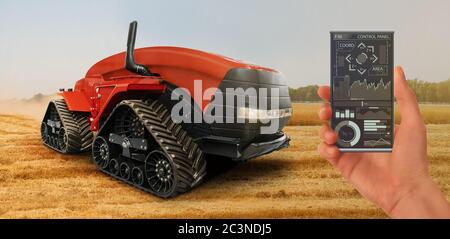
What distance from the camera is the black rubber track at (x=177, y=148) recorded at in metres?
1.81

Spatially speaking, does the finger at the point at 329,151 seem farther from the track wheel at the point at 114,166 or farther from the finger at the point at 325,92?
the track wheel at the point at 114,166

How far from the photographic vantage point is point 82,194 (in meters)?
1.71

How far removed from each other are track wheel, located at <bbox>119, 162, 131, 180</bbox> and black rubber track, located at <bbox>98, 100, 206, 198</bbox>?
200 mm

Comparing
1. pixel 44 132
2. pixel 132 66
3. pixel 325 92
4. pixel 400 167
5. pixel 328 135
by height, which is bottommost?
pixel 44 132

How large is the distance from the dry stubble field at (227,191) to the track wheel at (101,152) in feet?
0.40

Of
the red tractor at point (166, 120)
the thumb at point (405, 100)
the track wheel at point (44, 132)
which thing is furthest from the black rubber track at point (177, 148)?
the track wheel at point (44, 132)

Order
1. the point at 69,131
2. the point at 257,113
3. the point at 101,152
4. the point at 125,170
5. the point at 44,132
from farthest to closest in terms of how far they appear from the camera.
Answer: the point at 44,132
the point at 69,131
the point at 101,152
the point at 125,170
the point at 257,113

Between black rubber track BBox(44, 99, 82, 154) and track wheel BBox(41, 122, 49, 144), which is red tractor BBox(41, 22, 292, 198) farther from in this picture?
track wheel BBox(41, 122, 49, 144)

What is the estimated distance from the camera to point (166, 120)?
1942 millimetres

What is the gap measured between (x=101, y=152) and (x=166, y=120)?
697mm

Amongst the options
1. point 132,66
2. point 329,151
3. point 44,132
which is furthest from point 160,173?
point 44,132

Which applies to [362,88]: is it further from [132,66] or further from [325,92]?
[132,66]

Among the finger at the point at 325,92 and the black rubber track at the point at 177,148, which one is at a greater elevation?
the finger at the point at 325,92
